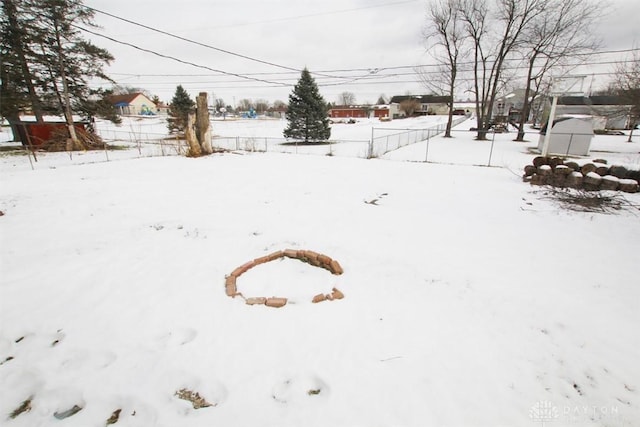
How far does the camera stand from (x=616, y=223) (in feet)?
17.6

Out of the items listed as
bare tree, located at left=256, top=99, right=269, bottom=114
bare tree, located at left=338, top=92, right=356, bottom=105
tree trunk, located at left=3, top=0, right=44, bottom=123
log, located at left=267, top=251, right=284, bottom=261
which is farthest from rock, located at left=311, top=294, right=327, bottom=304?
bare tree, located at left=338, top=92, right=356, bottom=105

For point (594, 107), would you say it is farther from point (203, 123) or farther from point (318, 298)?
point (318, 298)

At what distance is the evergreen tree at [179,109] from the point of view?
2613cm

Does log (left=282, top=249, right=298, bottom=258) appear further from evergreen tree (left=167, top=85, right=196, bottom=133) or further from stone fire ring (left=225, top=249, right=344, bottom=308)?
evergreen tree (left=167, top=85, right=196, bottom=133)

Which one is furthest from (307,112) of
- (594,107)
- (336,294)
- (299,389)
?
(594,107)

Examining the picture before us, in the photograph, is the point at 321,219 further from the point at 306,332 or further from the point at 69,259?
the point at 69,259

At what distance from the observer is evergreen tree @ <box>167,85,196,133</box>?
Answer: 26.1m

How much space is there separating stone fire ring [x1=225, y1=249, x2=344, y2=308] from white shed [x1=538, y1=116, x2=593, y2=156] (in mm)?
19361

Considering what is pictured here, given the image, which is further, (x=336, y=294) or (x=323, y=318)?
(x=336, y=294)

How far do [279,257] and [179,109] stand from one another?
29.1 metres

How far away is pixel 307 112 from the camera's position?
73.0 ft

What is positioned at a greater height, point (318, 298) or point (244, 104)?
point (244, 104)

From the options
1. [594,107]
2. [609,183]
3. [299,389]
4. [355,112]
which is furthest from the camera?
[355,112]

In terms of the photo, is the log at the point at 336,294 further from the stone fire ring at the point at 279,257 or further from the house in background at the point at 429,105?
the house in background at the point at 429,105
